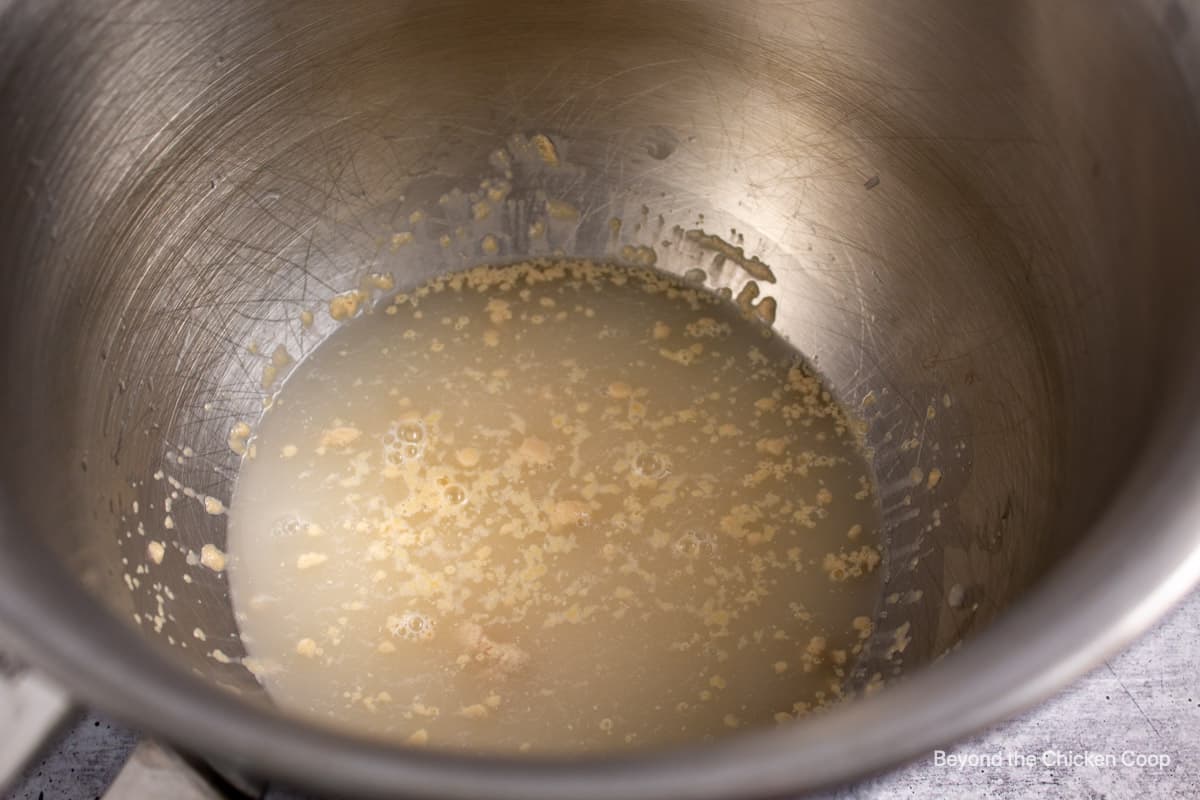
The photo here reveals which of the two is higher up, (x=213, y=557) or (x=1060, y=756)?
(x=1060, y=756)

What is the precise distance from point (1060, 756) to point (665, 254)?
72cm

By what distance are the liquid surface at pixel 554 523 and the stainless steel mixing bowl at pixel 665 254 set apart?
0.16 feet

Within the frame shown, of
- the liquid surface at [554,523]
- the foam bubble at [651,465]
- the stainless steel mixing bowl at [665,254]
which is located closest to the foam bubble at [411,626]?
the liquid surface at [554,523]

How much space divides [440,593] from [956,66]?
721mm

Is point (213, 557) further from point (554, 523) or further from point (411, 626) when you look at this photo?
point (554, 523)

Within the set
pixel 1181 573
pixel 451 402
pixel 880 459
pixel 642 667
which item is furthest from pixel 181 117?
pixel 1181 573

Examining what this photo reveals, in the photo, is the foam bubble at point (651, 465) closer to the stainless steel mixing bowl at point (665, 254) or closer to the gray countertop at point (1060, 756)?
the stainless steel mixing bowl at point (665, 254)

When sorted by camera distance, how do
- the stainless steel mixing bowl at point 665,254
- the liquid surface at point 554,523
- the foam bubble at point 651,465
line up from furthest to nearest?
the foam bubble at point 651,465 < the liquid surface at point 554,523 < the stainless steel mixing bowl at point 665,254

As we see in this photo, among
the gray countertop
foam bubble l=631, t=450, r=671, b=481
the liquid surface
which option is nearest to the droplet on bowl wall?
the liquid surface

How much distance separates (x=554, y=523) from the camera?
1077 mm

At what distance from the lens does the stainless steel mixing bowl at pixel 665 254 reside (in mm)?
571

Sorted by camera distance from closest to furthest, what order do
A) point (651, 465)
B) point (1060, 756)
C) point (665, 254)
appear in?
point (1060, 756), point (651, 465), point (665, 254)

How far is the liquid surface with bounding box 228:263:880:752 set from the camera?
981 mm

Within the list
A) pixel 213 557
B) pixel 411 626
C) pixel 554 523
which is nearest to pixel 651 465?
pixel 554 523
